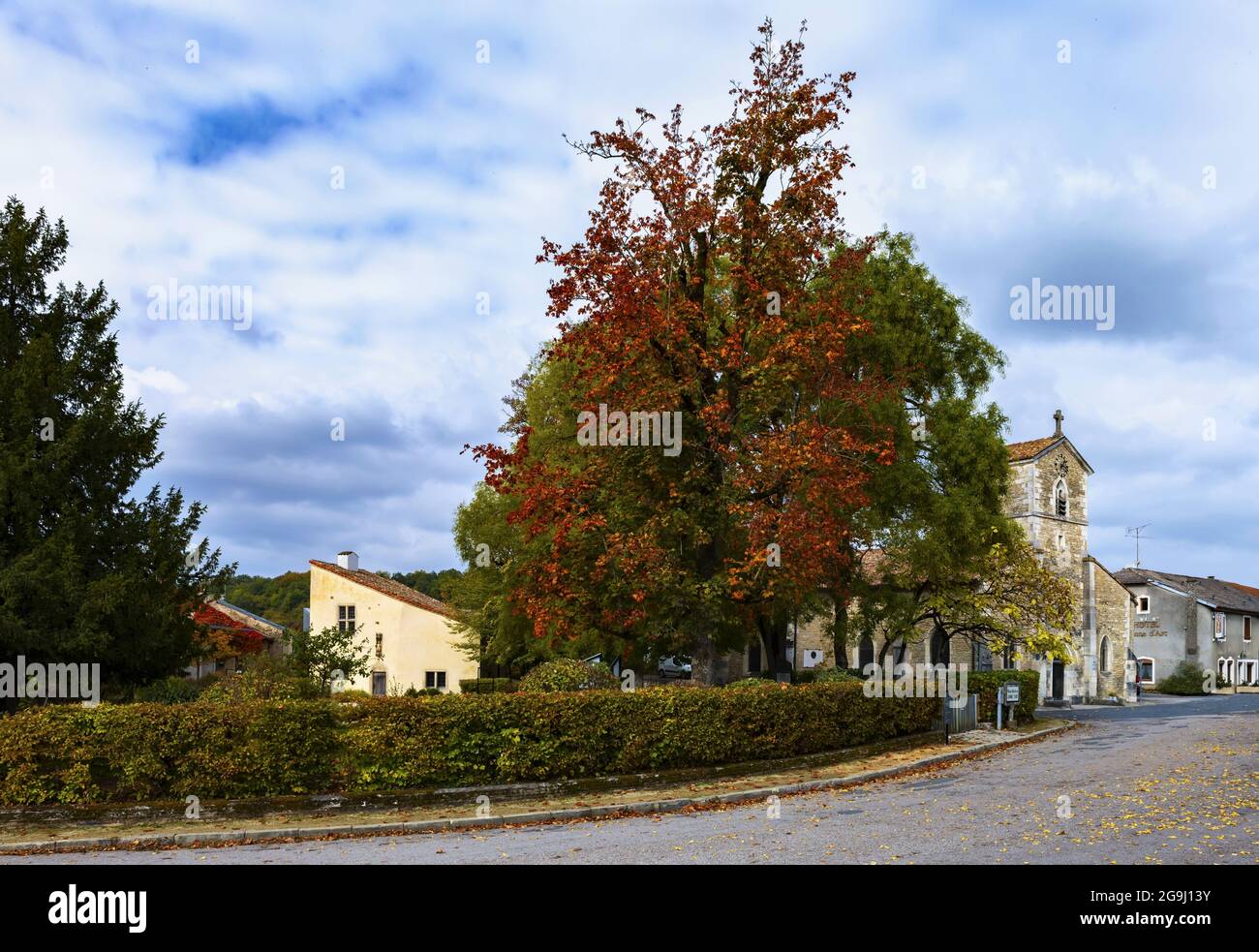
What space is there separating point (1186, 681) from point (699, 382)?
5212cm

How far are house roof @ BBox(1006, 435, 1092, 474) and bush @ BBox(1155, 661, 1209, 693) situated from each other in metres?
18.2

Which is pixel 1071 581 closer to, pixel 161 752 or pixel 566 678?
pixel 566 678

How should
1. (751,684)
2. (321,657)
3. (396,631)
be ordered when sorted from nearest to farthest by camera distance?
(751,684)
(321,657)
(396,631)

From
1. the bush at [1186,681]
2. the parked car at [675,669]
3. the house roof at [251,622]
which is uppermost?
the house roof at [251,622]

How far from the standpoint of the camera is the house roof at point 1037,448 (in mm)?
48162

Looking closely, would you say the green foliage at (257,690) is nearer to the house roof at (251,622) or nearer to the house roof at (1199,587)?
the house roof at (251,622)

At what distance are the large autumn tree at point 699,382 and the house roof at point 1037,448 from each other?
96.8 ft

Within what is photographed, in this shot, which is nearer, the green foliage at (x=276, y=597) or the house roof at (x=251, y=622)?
the house roof at (x=251, y=622)

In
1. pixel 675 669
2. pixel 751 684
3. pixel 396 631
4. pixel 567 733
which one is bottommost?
pixel 675 669

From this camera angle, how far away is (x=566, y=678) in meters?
18.5

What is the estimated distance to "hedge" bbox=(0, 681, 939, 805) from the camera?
14.3 m

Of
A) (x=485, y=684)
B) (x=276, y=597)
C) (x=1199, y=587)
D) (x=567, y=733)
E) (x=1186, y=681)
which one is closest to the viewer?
(x=567, y=733)

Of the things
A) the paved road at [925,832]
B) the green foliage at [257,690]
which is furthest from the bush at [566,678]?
the paved road at [925,832]

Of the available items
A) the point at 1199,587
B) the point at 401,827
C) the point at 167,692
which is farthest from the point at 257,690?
the point at 1199,587
